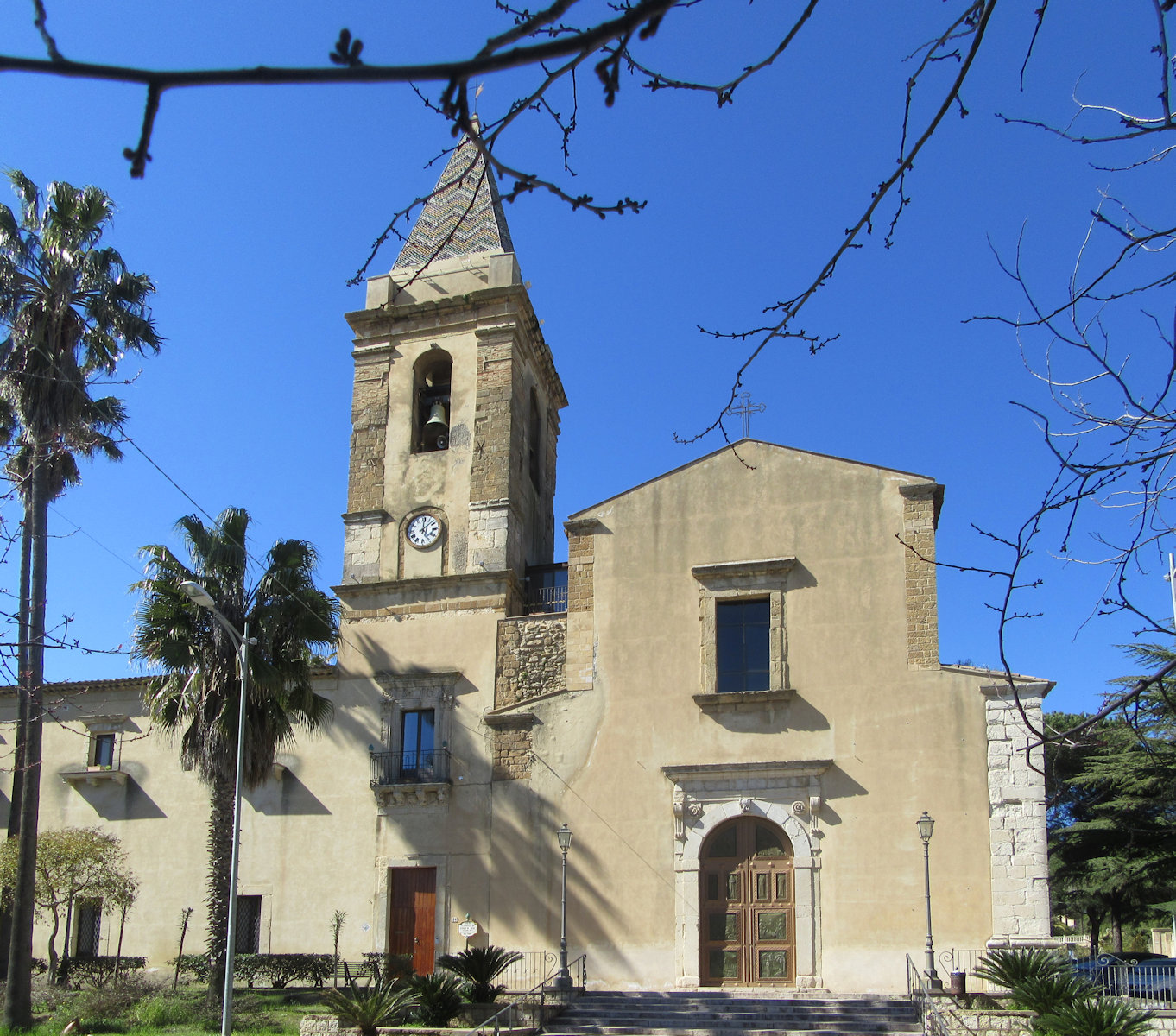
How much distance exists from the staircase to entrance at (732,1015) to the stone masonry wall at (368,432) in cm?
1117

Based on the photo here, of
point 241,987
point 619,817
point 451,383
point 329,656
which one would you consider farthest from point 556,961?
point 451,383

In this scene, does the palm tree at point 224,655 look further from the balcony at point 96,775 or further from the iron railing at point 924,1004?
the iron railing at point 924,1004

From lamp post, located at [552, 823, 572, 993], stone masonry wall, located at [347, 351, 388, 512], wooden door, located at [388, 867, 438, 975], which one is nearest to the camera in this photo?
lamp post, located at [552, 823, 572, 993]

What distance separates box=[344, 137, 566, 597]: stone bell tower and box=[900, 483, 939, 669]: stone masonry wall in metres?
7.60

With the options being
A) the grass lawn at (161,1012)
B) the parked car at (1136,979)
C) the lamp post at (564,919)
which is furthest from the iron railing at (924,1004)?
the grass lawn at (161,1012)

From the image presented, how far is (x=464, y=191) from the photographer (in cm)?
2548

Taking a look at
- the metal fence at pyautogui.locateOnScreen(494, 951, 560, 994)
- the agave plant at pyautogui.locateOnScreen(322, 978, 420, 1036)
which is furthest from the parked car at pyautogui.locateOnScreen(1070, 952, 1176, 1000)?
the agave plant at pyautogui.locateOnScreen(322, 978, 420, 1036)

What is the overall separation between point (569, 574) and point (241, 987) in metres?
9.37

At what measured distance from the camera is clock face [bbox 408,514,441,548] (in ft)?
80.6

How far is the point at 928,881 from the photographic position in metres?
18.5

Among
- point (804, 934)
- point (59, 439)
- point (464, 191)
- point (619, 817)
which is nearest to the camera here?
point (59, 439)

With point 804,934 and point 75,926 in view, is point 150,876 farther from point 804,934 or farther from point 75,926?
point 804,934

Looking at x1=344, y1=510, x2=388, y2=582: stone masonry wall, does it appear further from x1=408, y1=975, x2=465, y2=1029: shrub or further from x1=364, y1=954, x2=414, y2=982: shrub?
x1=408, y1=975, x2=465, y2=1029: shrub

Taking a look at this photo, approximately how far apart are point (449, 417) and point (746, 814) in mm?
10511
